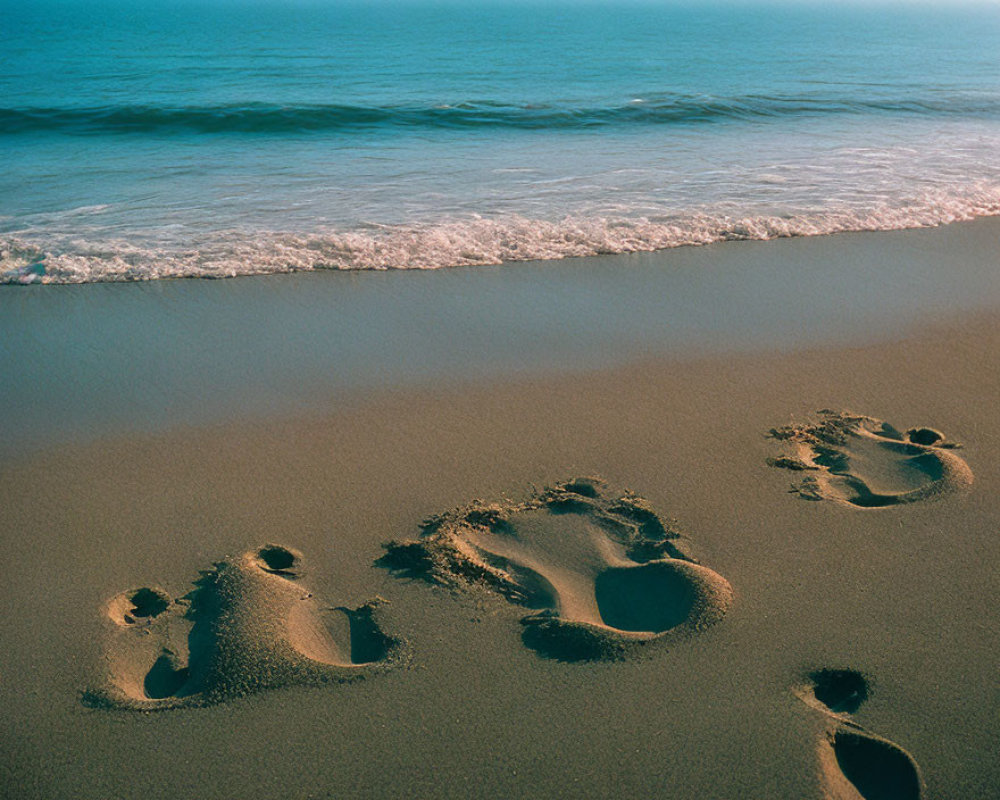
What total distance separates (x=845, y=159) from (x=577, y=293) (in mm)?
7579

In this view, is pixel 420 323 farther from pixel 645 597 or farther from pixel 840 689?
pixel 840 689

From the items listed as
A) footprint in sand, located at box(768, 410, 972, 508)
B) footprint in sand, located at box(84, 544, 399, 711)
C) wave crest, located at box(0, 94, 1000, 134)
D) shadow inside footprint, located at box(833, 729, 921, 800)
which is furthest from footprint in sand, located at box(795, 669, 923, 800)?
wave crest, located at box(0, 94, 1000, 134)

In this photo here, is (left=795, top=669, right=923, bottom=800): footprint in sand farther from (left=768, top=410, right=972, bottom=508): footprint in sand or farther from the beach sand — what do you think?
(left=768, top=410, right=972, bottom=508): footprint in sand

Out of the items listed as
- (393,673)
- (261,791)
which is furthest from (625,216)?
(261,791)

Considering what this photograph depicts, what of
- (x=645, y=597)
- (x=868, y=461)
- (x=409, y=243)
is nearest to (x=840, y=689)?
(x=645, y=597)

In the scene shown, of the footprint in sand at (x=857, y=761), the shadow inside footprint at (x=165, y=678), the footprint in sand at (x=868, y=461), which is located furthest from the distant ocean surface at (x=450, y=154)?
the footprint in sand at (x=857, y=761)

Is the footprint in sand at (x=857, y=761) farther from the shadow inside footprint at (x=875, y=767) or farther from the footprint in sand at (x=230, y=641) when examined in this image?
the footprint in sand at (x=230, y=641)

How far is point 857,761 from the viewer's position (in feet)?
7.26

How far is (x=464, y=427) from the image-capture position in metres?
4.12

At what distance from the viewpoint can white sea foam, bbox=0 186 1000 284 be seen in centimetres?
662

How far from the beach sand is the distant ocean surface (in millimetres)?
3256

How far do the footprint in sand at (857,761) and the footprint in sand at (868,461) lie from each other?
47.9 inches

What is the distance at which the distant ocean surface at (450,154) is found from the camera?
24.1ft

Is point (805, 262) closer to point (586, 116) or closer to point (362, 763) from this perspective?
point (362, 763)
